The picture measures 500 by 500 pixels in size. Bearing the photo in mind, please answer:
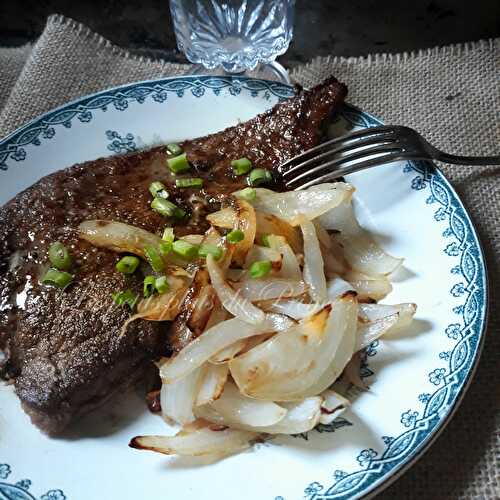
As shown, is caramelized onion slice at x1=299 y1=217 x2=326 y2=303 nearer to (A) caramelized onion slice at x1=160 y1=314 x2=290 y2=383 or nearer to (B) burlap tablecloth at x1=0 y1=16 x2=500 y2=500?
(A) caramelized onion slice at x1=160 y1=314 x2=290 y2=383

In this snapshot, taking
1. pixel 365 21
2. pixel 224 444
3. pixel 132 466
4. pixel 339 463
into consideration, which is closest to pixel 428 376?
pixel 339 463

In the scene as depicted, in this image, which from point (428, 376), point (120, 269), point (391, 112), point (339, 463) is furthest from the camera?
point (391, 112)

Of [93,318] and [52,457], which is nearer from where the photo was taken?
[52,457]

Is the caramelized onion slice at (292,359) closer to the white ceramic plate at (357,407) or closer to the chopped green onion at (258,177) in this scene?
the white ceramic plate at (357,407)

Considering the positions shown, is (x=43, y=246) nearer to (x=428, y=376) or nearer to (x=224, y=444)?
(x=224, y=444)

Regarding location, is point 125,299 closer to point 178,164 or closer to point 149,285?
point 149,285

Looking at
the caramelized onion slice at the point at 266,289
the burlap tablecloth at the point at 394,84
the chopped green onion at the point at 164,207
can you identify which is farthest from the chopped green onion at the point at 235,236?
the burlap tablecloth at the point at 394,84
